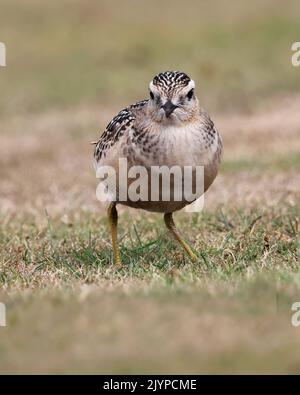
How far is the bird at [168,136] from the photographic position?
619 centimetres

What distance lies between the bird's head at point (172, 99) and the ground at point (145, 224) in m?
1.07

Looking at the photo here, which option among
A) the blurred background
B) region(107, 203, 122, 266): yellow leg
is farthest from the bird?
the blurred background

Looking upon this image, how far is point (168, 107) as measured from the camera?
6176 millimetres

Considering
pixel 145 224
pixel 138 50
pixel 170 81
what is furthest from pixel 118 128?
pixel 138 50

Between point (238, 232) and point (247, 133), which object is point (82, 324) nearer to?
point (238, 232)

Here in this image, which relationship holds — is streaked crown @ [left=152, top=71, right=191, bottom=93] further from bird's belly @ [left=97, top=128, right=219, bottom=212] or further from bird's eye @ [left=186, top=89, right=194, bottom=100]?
bird's belly @ [left=97, top=128, right=219, bottom=212]

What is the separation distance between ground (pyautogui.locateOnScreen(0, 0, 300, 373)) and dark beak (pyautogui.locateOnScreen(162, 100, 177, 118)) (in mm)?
1081

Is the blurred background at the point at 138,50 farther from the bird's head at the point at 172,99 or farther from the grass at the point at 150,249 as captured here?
the bird's head at the point at 172,99

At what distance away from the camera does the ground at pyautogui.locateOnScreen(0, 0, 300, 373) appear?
4363 mm

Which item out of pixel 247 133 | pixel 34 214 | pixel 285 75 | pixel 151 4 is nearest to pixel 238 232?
pixel 34 214

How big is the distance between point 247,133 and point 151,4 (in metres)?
12.0

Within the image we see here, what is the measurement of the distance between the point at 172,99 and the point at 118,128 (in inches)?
24.7

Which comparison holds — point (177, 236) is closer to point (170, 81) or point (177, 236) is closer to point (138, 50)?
point (170, 81)

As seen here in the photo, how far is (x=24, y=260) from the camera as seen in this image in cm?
710
